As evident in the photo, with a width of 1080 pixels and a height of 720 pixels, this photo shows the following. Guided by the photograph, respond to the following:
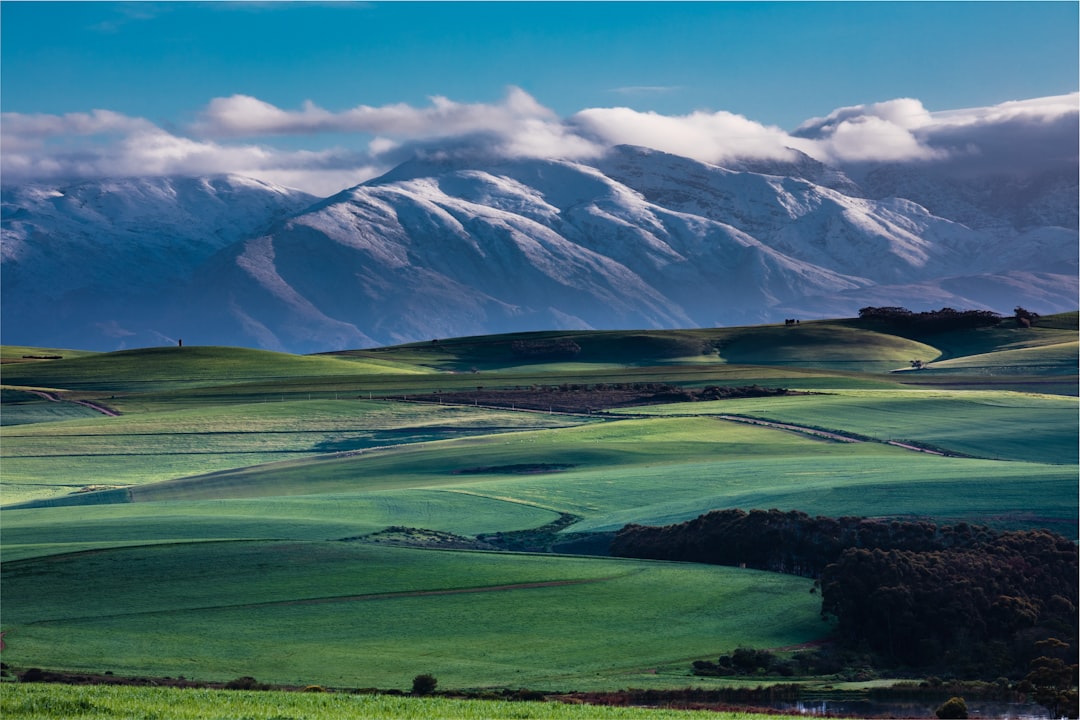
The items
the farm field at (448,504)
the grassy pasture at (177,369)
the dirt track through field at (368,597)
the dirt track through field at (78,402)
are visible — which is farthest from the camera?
the grassy pasture at (177,369)

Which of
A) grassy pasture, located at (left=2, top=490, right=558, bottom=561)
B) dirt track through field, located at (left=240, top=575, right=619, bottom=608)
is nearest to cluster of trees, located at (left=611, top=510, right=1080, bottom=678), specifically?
dirt track through field, located at (left=240, top=575, right=619, bottom=608)

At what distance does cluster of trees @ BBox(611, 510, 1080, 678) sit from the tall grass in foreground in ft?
62.1

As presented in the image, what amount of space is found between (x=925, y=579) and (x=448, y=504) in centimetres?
2920

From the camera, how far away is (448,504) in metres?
74.4

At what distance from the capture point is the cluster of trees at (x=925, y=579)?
4909 cm

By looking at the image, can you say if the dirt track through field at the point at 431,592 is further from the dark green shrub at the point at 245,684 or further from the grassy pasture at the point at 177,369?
the grassy pasture at the point at 177,369

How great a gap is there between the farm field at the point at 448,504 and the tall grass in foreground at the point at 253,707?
887 centimetres

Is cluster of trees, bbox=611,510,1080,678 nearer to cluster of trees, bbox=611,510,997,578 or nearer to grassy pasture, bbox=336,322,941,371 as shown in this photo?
cluster of trees, bbox=611,510,997,578

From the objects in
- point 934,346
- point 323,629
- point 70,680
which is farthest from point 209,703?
point 934,346

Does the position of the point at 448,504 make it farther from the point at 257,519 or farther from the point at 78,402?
the point at 78,402

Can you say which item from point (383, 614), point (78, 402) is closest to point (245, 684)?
point (383, 614)

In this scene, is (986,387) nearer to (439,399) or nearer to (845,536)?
(439,399)

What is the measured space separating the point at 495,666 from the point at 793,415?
68.2 m

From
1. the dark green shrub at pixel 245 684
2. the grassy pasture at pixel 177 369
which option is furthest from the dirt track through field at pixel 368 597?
the grassy pasture at pixel 177 369
